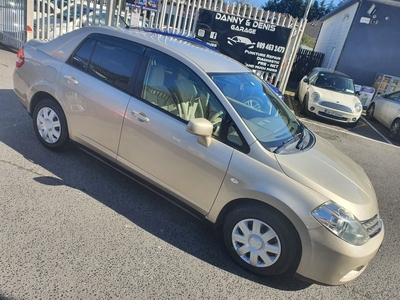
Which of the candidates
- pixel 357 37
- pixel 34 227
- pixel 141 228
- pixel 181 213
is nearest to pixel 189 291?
pixel 141 228

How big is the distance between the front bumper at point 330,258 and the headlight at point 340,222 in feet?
0.14

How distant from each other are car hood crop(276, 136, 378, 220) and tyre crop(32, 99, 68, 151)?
8.74ft

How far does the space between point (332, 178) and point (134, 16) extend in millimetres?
8598

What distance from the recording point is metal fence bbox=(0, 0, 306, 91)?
8859mm

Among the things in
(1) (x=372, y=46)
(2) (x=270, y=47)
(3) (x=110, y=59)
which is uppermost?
(1) (x=372, y=46)

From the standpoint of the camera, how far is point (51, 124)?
3768mm

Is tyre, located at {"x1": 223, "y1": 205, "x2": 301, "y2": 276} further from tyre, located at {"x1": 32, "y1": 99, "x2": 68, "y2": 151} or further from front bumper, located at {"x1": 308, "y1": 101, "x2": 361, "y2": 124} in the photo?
front bumper, located at {"x1": 308, "y1": 101, "x2": 361, "y2": 124}

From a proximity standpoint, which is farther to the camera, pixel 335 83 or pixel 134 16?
pixel 335 83

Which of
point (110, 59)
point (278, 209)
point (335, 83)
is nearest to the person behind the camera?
point (278, 209)

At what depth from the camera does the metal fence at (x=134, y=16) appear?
8.86 meters

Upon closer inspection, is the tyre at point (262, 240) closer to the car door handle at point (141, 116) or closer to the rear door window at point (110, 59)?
the car door handle at point (141, 116)

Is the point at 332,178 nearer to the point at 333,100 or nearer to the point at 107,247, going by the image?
the point at 107,247

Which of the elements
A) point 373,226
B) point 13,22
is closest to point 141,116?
point 373,226

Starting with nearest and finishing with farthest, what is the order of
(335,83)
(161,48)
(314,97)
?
(161,48) → (314,97) → (335,83)
